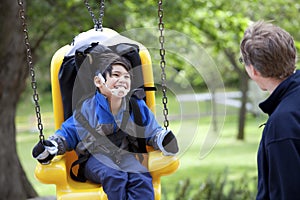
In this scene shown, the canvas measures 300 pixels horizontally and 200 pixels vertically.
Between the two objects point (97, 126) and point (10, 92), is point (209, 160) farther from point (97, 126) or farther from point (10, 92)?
point (97, 126)

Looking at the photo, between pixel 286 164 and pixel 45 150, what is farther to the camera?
pixel 45 150

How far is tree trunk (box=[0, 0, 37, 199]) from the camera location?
529 cm

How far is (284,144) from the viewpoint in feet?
6.34

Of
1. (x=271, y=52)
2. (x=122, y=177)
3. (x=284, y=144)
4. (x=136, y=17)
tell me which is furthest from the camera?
(x=136, y=17)

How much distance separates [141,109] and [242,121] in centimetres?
1330

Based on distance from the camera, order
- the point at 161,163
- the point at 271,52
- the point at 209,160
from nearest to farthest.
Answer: the point at 271,52 → the point at 161,163 → the point at 209,160

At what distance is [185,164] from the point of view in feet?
47.1

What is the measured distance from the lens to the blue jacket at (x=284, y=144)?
6.34 ft

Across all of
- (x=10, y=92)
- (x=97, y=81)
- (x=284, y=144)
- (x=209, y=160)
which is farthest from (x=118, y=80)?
(x=209, y=160)

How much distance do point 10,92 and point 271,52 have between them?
3891mm

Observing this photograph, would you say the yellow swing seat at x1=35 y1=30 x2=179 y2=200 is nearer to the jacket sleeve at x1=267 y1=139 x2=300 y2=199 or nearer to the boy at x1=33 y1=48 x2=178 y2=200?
the boy at x1=33 y1=48 x2=178 y2=200

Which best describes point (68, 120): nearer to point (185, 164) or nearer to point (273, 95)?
point (273, 95)

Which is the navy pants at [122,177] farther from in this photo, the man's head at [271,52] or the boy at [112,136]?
the man's head at [271,52]

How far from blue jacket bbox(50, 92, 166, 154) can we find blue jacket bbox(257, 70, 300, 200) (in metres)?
0.99
